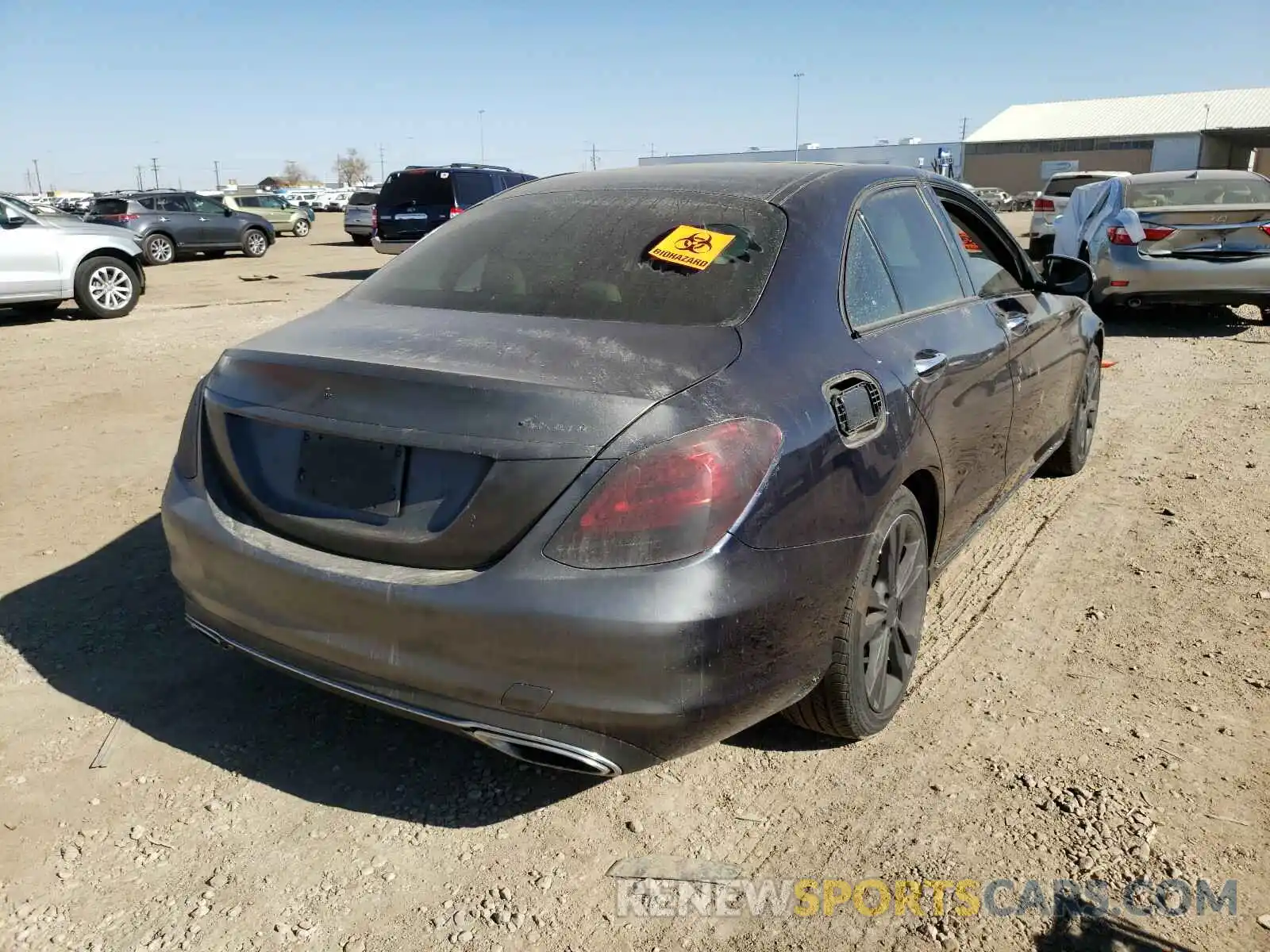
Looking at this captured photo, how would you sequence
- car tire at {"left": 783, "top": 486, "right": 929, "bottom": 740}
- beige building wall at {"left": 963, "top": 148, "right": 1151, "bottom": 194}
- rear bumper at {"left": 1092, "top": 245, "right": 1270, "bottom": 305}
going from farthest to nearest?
beige building wall at {"left": 963, "top": 148, "right": 1151, "bottom": 194} → rear bumper at {"left": 1092, "top": 245, "right": 1270, "bottom": 305} → car tire at {"left": 783, "top": 486, "right": 929, "bottom": 740}

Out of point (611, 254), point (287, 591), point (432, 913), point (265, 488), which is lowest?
point (432, 913)

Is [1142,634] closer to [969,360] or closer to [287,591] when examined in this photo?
[969,360]

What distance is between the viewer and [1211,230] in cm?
938

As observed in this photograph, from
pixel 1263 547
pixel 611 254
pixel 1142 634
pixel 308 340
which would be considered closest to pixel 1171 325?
pixel 1263 547

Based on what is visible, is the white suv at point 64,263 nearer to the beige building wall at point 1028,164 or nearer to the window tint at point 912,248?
the window tint at point 912,248

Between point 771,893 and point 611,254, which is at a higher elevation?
point 611,254

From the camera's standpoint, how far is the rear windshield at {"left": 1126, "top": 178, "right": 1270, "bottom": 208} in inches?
409

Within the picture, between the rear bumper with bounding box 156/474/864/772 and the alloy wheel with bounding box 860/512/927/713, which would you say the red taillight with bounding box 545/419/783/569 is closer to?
the rear bumper with bounding box 156/474/864/772

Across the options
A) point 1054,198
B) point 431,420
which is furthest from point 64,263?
point 1054,198

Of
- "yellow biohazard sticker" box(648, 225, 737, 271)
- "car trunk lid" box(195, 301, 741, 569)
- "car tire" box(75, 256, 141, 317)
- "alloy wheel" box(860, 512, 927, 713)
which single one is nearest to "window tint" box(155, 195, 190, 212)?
"car tire" box(75, 256, 141, 317)

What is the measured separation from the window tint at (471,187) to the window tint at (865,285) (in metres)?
14.3

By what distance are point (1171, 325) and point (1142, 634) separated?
28.7 feet

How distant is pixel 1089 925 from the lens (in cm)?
219

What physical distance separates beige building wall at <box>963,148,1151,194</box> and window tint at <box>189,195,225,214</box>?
184 feet
